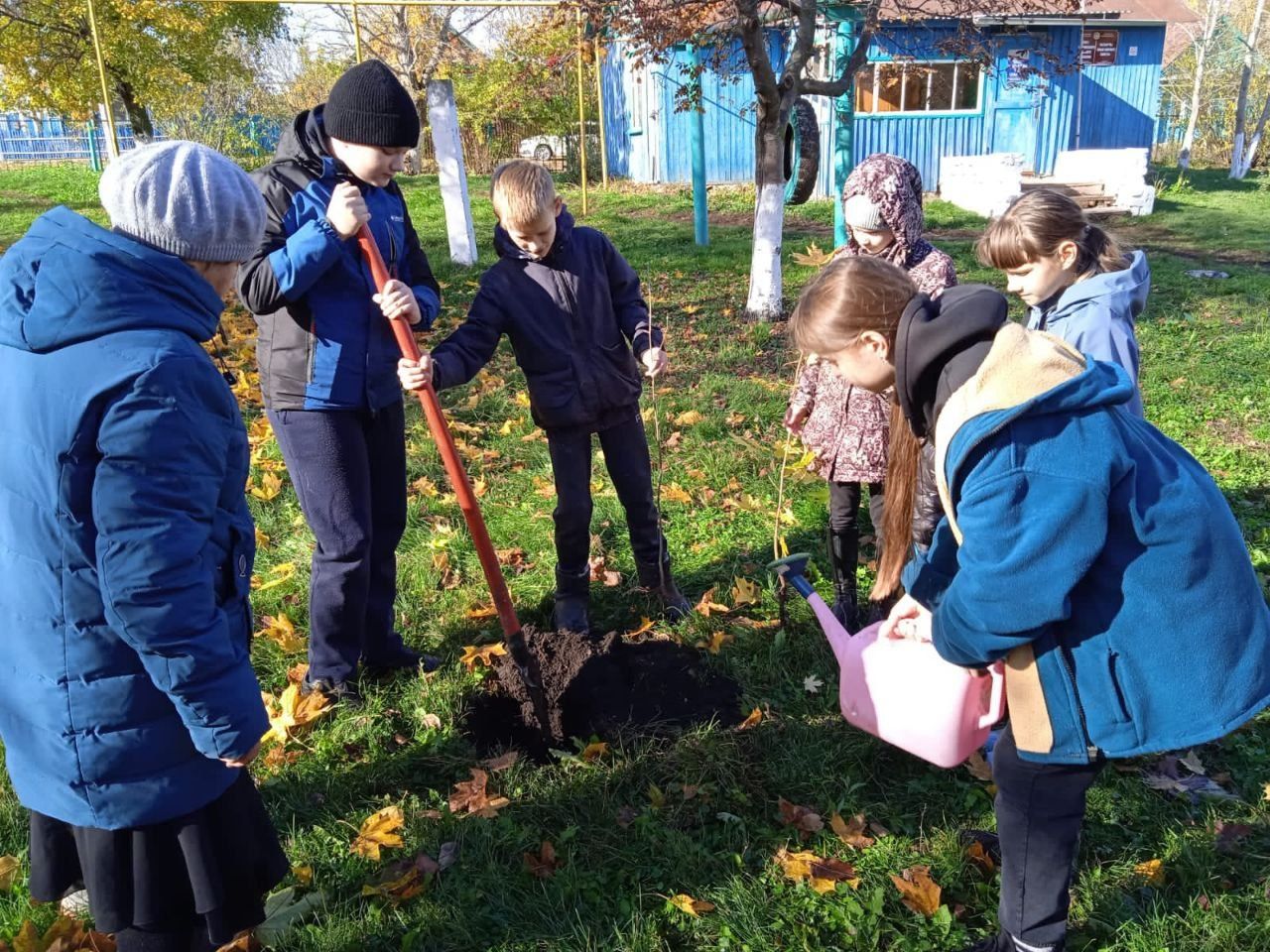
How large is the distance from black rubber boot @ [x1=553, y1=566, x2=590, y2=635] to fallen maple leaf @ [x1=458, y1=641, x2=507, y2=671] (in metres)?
0.26

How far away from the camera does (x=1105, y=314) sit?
283 cm

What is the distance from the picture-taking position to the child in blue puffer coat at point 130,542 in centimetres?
155

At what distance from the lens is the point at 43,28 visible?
597 inches

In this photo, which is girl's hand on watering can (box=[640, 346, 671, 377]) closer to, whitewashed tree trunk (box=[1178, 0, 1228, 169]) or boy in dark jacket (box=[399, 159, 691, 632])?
boy in dark jacket (box=[399, 159, 691, 632])

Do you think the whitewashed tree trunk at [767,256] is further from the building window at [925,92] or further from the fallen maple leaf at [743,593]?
the building window at [925,92]

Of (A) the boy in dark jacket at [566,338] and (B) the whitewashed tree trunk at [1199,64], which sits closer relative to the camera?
(A) the boy in dark jacket at [566,338]

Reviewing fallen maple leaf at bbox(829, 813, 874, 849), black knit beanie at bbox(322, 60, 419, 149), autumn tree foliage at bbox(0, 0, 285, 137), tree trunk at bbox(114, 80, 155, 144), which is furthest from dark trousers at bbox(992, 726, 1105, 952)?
tree trunk at bbox(114, 80, 155, 144)

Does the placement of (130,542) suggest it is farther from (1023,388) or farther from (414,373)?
(1023,388)

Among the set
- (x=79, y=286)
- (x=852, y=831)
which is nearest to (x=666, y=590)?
(x=852, y=831)

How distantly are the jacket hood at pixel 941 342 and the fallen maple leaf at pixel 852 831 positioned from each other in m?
1.29

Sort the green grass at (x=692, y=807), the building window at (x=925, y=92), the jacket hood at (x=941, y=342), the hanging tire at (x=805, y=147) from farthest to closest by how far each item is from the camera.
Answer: the building window at (x=925, y=92) → the hanging tire at (x=805, y=147) → the green grass at (x=692, y=807) → the jacket hood at (x=941, y=342)

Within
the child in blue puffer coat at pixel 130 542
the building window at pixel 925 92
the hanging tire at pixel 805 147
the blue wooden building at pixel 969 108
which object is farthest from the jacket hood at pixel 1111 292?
the building window at pixel 925 92

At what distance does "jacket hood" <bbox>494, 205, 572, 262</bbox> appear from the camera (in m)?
3.17

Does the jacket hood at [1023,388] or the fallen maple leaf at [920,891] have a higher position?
the jacket hood at [1023,388]
